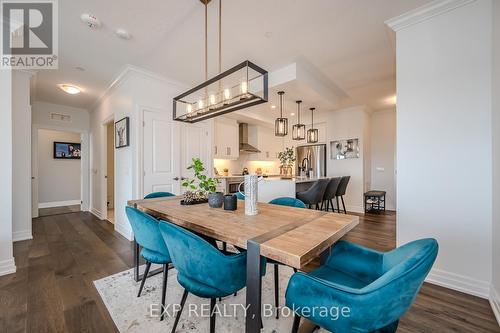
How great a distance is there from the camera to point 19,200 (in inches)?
129

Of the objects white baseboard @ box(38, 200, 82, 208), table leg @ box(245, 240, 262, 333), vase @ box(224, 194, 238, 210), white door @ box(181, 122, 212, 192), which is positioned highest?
white door @ box(181, 122, 212, 192)

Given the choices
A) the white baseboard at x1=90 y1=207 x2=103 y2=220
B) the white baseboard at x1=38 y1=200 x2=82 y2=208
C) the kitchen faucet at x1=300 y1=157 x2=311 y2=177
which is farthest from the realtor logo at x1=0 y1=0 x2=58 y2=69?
the kitchen faucet at x1=300 y1=157 x2=311 y2=177

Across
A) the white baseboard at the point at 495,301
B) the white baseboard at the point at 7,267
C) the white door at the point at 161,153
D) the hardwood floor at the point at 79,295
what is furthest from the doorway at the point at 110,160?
the white baseboard at the point at 495,301

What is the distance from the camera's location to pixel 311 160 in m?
6.11

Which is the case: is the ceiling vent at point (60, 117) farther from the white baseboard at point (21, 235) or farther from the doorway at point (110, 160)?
the white baseboard at point (21, 235)

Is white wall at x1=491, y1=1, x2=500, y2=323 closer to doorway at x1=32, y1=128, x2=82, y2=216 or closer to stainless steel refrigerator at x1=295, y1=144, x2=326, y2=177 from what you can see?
stainless steel refrigerator at x1=295, y1=144, x2=326, y2=177

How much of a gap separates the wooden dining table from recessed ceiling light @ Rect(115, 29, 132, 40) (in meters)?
2.08

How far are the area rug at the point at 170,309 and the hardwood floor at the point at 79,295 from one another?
9 cm

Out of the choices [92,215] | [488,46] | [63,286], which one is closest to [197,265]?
[63,286]

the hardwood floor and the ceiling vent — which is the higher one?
the ceiling vent

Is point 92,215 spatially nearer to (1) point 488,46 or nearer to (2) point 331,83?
(2) point 331,83

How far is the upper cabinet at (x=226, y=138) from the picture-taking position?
533cm

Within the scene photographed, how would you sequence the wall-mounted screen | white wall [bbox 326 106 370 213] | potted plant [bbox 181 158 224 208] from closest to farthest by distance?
potted plant [bbox 181 158 224 208] → white wall [bbox 326 106 370 213] → the wall-mounted screen

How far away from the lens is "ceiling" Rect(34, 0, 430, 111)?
2.07 metres
